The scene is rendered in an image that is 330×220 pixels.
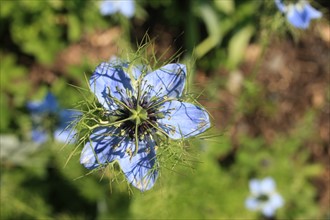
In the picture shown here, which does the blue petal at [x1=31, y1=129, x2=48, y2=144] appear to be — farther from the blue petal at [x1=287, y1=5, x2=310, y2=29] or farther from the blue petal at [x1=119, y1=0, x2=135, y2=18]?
the blue petal at [x1=287, y1=5, x2=310, y2=29]

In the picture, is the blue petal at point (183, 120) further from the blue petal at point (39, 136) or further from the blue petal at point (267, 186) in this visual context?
the blue petal at point (267, 186)

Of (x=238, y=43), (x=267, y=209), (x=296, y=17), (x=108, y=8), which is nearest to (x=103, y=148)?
(x=296, y=17)

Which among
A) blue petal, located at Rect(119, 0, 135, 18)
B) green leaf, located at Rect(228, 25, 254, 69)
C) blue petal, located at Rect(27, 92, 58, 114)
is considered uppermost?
blue petal, located at Rect(119, 0, 135, 18)

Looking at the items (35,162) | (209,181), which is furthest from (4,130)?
(209,181)

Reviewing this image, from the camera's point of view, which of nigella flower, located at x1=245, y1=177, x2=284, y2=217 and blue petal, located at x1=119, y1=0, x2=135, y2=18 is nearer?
blue petal, located at x1=119, y1=0, x2=135, y2=18


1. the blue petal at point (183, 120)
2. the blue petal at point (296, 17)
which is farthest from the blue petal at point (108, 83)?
the blue petal at point (296, 17)

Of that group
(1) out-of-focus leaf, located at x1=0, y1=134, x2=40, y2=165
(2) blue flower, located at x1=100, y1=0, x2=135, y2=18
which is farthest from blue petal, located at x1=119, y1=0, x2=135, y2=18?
(1) out-of-focus leaf, located at x1=0, y1=134, x2=40, y2=165

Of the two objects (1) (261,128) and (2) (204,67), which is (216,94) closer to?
(2) (204,67)

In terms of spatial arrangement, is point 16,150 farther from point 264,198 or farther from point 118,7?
point 264,198
